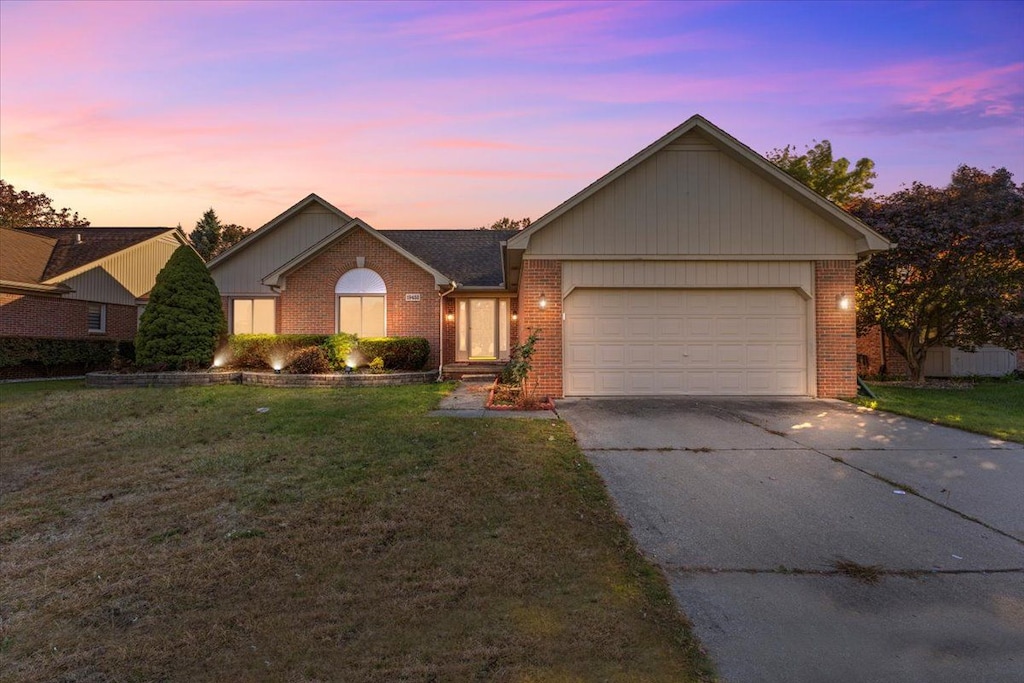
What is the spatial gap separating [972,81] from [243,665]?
17.0 m

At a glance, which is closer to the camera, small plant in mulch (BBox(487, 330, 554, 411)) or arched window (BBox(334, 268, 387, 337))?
small plant in mulch (BBox(487, 330, 554, 411))

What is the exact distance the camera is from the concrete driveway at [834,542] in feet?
7.96

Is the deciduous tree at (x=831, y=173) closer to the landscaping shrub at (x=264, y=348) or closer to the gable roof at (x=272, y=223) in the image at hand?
the gable roof at (x=272, y=223)

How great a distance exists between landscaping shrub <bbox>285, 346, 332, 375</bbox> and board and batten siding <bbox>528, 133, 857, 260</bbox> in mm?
6763

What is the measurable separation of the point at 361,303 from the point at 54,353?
1073 cm

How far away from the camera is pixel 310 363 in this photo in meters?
13.0

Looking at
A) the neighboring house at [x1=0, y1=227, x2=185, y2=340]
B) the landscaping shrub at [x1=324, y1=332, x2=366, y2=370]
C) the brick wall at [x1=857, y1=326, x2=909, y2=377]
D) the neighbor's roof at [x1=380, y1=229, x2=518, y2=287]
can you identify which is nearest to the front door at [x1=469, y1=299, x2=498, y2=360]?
the neighbor's roof at [x1=380, y1=229, x2=518, y2=287]

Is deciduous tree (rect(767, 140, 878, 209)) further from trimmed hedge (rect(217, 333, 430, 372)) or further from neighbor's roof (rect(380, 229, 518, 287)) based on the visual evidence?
trimmed hedge (rect(217, 333, 430, 372))

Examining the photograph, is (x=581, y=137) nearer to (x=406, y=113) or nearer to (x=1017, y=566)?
(x=406, y=113)

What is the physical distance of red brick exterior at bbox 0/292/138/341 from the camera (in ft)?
54.4

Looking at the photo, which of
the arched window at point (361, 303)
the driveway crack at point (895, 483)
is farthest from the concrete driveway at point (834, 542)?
the arched window at point (361, 303)

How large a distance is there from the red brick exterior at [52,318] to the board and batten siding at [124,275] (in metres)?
0.47

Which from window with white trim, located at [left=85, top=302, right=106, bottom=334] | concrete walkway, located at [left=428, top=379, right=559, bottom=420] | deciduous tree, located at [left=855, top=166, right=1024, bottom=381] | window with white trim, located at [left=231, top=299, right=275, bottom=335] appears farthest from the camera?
window with white trim, located at [left=85, top=302, right=106, bottom=334]

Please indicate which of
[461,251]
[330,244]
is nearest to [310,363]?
[330,244]
